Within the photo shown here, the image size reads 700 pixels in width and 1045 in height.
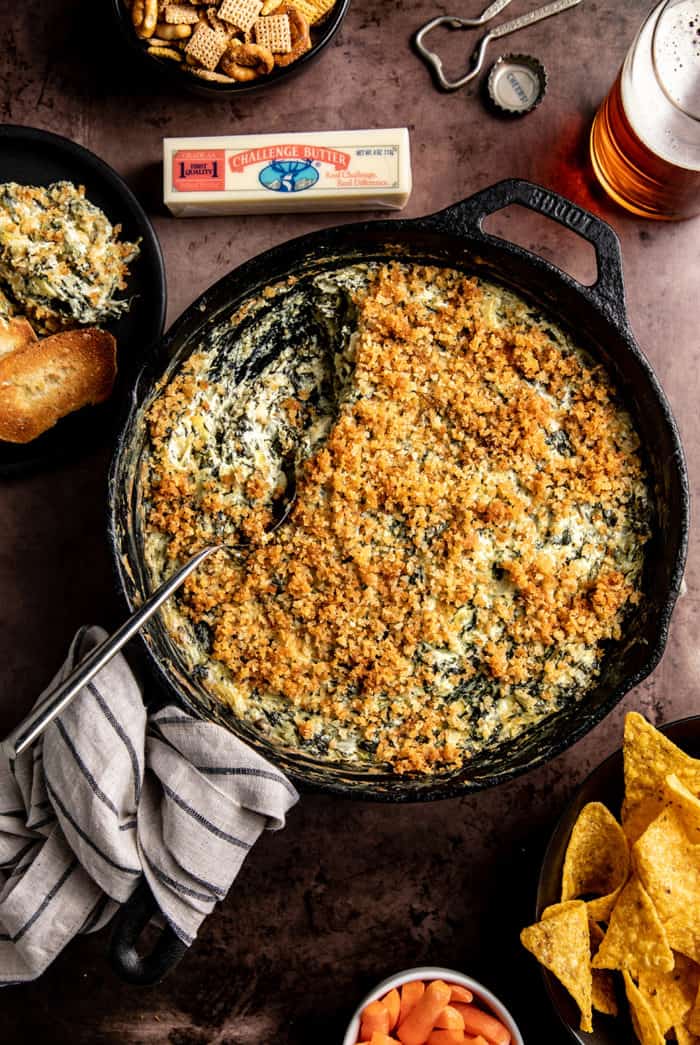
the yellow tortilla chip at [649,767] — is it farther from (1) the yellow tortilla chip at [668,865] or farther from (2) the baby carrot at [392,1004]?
Result: (2) the baby carrot at [392,1004]

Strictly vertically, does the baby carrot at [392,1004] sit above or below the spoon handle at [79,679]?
below

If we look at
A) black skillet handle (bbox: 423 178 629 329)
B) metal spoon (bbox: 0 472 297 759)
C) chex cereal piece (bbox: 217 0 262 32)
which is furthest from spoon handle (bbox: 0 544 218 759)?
chex cereal piece (bbox: 217 0 262 32)

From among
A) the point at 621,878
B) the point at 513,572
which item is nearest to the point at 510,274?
the point at 513,572

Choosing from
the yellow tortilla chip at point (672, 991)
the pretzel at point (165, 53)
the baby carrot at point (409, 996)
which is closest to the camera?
the yellow tortilla chip at point (672, 991)

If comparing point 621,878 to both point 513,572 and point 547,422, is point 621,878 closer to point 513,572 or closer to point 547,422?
point 513,572

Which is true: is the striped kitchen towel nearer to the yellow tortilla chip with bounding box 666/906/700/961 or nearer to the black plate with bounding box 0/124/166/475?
the black plate with bounding box 0/124/166/475

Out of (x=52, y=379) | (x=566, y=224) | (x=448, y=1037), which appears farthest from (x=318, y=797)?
(x=566, y=224)

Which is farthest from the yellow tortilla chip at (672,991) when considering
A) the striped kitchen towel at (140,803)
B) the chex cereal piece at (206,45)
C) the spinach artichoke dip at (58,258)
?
the chex cereal piece at (206,45)
